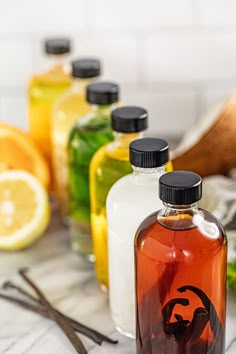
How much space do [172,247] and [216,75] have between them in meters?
0.65

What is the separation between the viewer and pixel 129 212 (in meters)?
0.97

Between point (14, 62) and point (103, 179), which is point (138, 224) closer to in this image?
point (103, 179)

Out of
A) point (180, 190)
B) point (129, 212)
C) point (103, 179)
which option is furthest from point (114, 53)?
point (180, 190)

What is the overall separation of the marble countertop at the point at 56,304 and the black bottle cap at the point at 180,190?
0.73 feet

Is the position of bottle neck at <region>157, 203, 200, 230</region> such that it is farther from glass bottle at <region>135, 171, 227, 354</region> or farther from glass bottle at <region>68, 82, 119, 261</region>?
glass bottle at <region>68, 82, 119, 261</region>

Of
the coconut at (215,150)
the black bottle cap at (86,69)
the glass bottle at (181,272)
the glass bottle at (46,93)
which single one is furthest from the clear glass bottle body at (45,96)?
the glass bottle at (181,272)

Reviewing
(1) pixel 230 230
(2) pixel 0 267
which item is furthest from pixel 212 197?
(2) pixel 0 267

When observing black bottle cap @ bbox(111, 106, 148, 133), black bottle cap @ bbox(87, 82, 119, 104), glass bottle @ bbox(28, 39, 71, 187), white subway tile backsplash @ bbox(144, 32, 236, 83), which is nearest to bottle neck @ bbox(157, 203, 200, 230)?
black bottle cap @ bbox(111, 106, 148, 133)

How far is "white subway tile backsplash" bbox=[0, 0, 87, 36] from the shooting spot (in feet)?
4.64

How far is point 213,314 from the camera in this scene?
89cm

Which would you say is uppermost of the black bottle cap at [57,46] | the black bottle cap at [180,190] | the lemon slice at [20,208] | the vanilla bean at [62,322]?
the black bottle cap at [57,46]

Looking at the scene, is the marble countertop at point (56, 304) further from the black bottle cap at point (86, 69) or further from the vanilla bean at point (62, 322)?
the black bottle cap at point (86, 69)

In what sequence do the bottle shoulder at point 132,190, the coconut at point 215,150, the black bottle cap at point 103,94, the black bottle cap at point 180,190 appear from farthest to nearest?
1. the coconut at point 215,150
2. the black bottle cap at point 103,94
3. the bottle shoulder at point 132,190
4. the black bottle cap at point 180,190

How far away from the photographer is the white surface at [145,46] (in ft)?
4.64
